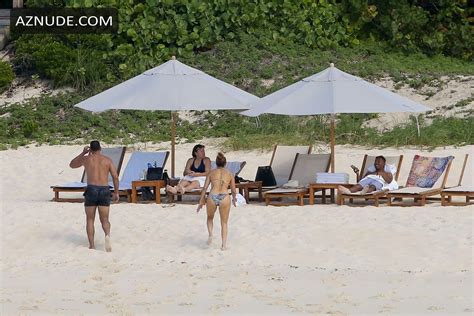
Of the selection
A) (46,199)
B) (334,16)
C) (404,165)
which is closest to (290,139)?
(404,165)

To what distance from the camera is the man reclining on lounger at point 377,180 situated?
54.3 ft

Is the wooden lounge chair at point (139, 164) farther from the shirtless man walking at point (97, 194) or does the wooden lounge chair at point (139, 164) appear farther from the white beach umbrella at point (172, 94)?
the shirtless man walking at point (97, 194)

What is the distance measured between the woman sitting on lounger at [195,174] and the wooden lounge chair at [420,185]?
7.50 feet

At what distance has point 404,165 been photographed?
19.7 metres

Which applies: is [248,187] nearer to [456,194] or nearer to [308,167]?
[308,167]

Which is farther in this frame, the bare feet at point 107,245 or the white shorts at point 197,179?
the white shorts at point 197,179

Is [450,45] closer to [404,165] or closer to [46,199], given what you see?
[404,165]

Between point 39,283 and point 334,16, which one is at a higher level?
point 334,16

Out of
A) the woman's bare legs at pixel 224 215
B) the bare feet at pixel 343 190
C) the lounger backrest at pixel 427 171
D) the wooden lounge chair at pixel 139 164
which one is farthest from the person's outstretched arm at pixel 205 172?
the woman's bare legs at pixel 224 215

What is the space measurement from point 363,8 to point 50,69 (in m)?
6.47

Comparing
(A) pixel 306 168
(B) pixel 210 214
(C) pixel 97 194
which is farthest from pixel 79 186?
(B) pixel 210 214

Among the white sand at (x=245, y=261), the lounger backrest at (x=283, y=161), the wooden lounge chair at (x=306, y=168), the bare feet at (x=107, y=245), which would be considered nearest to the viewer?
the white sand at (x=245, y=261)

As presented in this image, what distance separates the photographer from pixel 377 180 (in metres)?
16.6

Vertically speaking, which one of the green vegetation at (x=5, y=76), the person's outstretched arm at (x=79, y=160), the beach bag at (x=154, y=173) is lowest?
the beach bag at (x=154, y=173)
